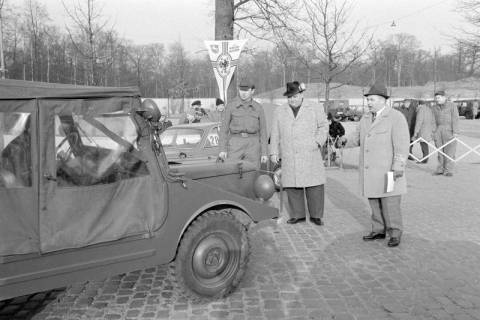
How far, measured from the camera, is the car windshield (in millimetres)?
8391

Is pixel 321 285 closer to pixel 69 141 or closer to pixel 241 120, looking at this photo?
pixel 69 141

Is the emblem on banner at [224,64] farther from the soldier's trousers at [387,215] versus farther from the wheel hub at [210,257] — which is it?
the wheel hub at [210,257]

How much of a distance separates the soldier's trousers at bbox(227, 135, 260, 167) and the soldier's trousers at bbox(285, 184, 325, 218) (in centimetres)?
68

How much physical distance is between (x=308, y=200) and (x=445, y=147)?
6075 millimetres

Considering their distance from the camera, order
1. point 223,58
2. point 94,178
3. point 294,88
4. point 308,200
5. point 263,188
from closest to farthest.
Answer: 1. point 94,178
2. point 263,188
3. point 294,88
4. point 308,200
5. point 223,58

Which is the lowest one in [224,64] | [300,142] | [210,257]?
[210,257]

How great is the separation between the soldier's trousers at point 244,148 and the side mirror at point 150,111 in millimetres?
3297

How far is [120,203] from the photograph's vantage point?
3.47 m

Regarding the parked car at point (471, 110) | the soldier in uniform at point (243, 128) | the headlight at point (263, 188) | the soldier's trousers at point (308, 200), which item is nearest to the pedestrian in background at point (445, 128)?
the soldier's trousers at point (308, 200)

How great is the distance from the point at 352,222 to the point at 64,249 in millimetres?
4659

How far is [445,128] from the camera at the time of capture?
11.5 meters

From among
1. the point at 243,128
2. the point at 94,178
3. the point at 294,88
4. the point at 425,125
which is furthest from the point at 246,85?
the point at 425,125

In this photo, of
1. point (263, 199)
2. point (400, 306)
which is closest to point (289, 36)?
point (263, 199)

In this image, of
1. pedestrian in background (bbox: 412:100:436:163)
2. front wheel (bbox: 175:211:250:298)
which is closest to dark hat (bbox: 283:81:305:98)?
front wheel (bbox: 175:211:250:298)
